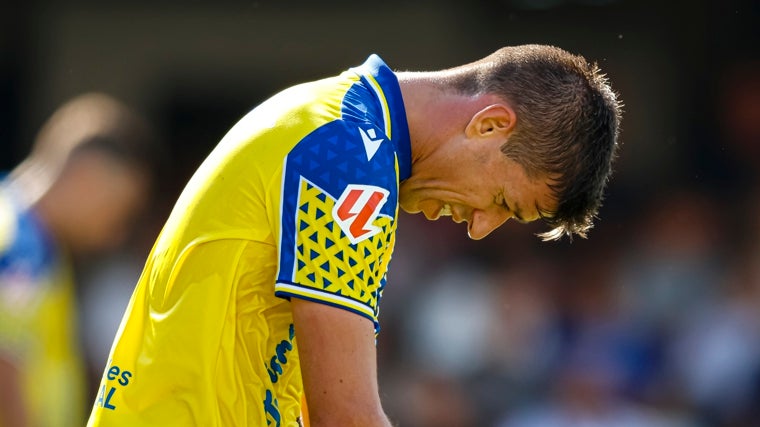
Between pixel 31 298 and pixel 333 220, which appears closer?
pixel 333 220

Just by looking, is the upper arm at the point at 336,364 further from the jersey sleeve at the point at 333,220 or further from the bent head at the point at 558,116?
the bent head at the point at 558,116

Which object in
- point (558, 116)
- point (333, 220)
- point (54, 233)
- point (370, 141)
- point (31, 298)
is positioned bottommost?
point (31, 298)

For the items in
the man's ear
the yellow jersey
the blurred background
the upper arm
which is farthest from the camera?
the blurred background

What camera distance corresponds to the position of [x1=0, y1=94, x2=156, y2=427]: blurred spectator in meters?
4.36

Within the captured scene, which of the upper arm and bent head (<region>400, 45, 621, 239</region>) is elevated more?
bent head (<region>400, 45, 621, 239</region>)

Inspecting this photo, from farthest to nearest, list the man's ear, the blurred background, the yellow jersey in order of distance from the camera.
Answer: the blurred background → the yellow jersey → the man's ear

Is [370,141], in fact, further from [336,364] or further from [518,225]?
[518,225]

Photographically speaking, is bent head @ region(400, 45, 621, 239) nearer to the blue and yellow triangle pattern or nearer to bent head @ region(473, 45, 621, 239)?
bent head @ region(473, 45, 621, 239)

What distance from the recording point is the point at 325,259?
2.52m

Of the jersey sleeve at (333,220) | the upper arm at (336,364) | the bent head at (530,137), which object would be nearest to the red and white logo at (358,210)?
the jersey sleeve at (333,220)

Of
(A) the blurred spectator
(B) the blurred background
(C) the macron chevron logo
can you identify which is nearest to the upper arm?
(C) the macron chevron logo

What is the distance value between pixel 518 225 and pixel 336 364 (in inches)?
268

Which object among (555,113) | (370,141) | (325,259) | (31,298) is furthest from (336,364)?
(31,298)

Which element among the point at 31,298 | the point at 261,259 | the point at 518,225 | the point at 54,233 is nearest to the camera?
the point at 261,259
